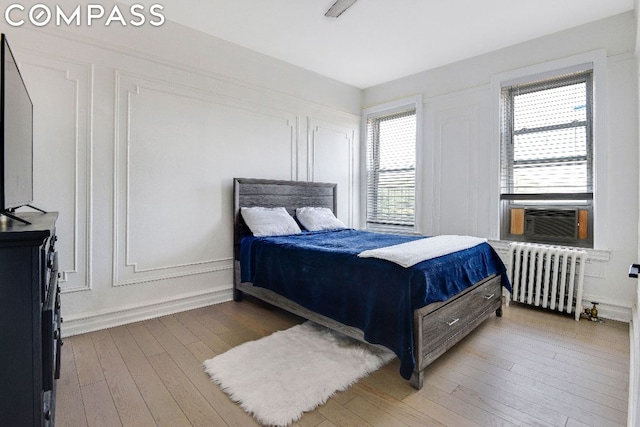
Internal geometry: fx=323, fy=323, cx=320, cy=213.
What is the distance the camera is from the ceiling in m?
2.92

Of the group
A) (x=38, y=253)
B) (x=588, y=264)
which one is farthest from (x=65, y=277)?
(x=588, y=264)

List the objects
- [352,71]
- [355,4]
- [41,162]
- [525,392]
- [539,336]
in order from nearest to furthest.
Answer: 1. [525,392]
2. [41,162]
3. [539,336]
4. [355,4]
5. [352,71]

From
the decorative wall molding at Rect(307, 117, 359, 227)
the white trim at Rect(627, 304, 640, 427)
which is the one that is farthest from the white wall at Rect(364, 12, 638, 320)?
the decorative wall molding at Rect(307, 117, 359, 227)

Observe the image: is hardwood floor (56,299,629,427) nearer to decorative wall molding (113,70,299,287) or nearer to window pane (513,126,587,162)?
decorative wall molding (113,70,299,287)

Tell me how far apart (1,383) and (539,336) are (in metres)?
3.31

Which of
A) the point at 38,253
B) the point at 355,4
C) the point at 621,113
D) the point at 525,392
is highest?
the point at 355,4

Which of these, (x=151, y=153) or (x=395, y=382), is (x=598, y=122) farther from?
(x=151, y=153)

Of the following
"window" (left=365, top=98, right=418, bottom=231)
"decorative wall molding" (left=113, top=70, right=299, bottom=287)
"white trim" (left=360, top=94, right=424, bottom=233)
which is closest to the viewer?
"decorative wall molding" (left=113, top=70, right=299, bottom=287)

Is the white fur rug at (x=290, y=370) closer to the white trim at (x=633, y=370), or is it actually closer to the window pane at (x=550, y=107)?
the white trim at (x=633, y=370)

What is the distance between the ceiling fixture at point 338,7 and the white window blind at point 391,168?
79.9 inches

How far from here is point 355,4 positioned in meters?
2.94

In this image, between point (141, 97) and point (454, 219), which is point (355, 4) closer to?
point (141, 97)

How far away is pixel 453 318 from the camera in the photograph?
2301 millimetres

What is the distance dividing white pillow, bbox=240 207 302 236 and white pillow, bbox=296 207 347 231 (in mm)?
263
